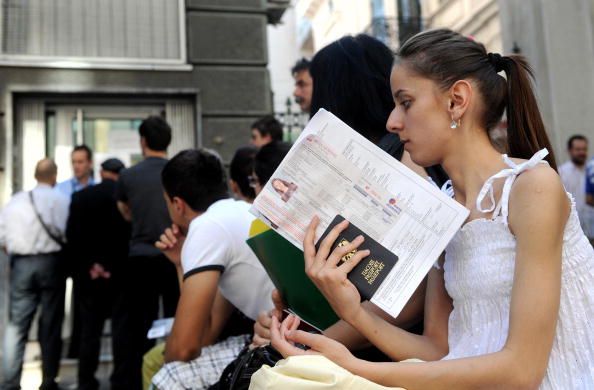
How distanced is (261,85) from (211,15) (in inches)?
37.6

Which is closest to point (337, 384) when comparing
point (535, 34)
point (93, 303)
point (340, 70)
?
point (340, 70)

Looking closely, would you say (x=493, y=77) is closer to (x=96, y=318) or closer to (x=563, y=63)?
(x=96, y=318)

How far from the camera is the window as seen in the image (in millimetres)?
7141

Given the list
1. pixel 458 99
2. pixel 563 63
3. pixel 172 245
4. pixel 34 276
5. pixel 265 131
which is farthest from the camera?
pixel 563 63

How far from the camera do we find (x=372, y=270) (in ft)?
5.31

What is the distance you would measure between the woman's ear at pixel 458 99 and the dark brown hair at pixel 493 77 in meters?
0.03

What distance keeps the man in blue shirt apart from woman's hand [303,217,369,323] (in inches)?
198

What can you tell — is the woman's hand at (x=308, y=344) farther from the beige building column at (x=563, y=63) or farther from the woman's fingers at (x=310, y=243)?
the beige building column at (x=563, y=63)

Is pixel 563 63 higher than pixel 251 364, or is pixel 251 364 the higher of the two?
pixel 563 63

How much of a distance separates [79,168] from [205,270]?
3.99 metres

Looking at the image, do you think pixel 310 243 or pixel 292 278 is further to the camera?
pixel 292 278

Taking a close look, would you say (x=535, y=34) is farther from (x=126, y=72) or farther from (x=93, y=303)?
(x=93, y=303)

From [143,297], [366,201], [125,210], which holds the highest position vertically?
[125,210]

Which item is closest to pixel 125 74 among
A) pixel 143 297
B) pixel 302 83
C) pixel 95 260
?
pixel 95 260
